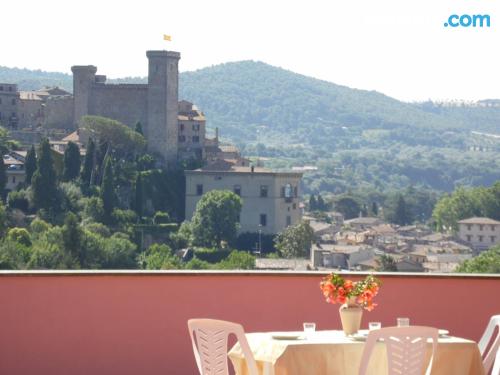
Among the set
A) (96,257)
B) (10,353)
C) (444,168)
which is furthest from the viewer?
(444,168)

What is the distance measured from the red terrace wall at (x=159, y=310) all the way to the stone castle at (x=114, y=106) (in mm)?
51926

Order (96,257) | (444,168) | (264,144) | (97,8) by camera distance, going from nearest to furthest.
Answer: (96,257) → (97,8) → (444,168) → (264,144)

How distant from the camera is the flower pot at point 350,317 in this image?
402 cm

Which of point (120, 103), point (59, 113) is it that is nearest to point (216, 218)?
point (120, 103)

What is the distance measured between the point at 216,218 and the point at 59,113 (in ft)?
43.5

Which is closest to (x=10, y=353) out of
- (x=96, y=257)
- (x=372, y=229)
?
(x=96, y=257)

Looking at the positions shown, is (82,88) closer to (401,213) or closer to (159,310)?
(401,213)

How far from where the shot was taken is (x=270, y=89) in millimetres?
89812

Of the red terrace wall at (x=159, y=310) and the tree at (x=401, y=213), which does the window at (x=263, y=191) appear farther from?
the red terrace wall at (x=159, y=310)

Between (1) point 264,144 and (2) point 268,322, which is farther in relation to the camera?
(1) point 264,144

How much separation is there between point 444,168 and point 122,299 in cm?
7502

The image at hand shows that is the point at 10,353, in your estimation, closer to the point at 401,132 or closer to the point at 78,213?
the point at 78,213

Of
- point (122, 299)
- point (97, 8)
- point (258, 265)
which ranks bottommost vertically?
point (258, 265)

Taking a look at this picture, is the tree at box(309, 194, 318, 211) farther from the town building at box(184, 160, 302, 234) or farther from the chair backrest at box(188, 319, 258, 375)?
the chair backrest at box(188, 319, 258, 375)
